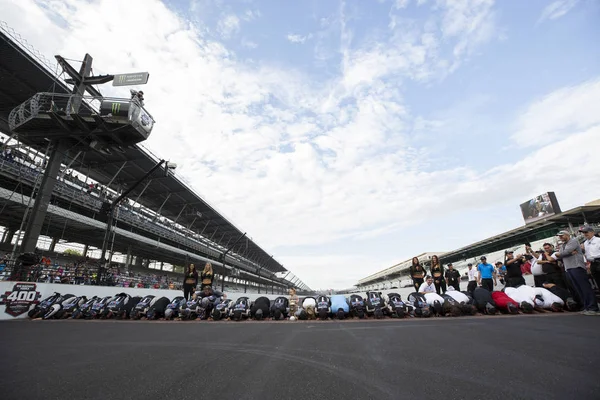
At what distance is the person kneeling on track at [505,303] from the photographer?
6762 millimetres

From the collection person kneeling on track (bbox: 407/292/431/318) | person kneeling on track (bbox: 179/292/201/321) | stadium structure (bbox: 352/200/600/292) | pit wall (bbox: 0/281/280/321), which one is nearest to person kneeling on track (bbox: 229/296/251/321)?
person kneeling on track (bbox: 179/292/201/321)

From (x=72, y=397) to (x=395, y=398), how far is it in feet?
7.59

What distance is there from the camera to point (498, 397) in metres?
1.75

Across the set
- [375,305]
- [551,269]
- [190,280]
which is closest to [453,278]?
[551,269]

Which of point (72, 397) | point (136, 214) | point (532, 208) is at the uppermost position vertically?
point (532, 208)

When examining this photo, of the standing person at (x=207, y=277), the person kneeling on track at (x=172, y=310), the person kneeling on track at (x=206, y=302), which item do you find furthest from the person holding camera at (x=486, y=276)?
the person kneeling on track at (x=172, y=310)

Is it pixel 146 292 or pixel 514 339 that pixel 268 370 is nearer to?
pixel 514 339

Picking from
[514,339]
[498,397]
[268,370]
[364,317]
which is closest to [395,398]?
[498,397]

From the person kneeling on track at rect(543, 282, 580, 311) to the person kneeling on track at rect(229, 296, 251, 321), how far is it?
8.41 meters

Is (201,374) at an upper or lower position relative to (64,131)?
lower

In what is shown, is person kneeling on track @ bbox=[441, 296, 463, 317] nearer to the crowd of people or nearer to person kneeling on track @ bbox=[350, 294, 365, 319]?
the crowd of people

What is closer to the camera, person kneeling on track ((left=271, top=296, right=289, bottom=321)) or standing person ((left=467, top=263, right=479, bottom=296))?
person kneeling on track ((left=271, top=296, right=289, bottom=321))

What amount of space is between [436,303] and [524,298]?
6.93 feet

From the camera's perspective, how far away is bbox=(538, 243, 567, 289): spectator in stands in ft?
23.9
